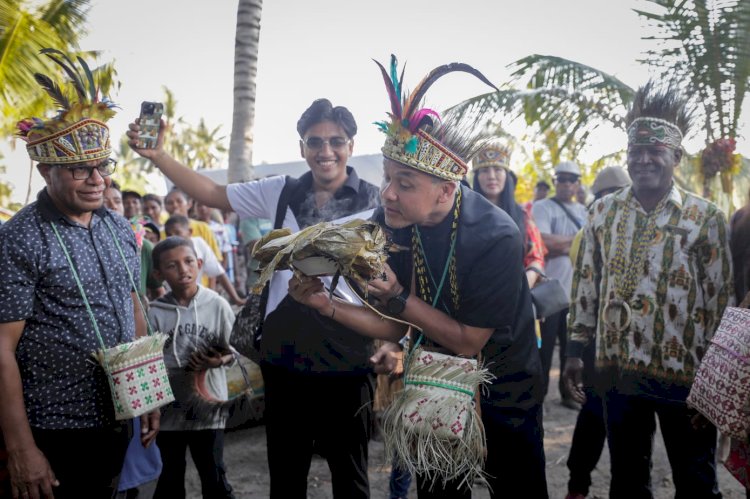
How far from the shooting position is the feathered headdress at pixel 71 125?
2.51 m

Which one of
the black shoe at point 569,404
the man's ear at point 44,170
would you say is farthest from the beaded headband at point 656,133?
the black shoe at point 569,404

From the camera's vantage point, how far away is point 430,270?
7.93ft

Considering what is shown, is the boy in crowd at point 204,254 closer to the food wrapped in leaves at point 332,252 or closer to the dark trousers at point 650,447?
the food wrapped in leaves at point 332,252

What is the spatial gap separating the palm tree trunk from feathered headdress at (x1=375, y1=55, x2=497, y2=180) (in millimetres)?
5182

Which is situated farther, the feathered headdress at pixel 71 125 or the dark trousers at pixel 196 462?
the dark trousers at pixel 196 462

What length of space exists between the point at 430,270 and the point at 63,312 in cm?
157

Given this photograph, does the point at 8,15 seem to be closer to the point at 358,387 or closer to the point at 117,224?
the point at 117,224

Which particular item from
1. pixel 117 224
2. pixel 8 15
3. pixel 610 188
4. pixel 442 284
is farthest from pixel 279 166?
pixel 442 284

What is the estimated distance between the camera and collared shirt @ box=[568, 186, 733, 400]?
2.92 metres

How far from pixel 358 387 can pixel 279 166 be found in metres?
8.62

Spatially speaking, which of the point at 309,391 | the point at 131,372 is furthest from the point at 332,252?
the point at 131,372

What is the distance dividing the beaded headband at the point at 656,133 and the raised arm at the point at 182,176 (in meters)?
2.32

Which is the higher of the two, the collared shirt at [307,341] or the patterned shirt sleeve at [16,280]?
the patterned shirt sleeve at [16,280]

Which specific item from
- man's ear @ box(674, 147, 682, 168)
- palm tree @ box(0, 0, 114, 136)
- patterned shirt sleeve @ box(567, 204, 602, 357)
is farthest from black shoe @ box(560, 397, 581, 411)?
palm tree @ box(0, 0, 114, 136)
